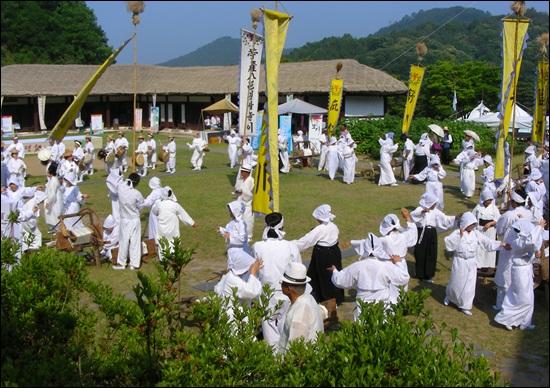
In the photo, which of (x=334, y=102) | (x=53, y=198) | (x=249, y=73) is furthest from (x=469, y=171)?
(x=53, y=198)

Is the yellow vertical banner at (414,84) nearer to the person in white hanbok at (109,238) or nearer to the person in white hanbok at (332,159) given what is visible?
the person in white hanbok at (332,159)

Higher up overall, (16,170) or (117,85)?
(117,85)

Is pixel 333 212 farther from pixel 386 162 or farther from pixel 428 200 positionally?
pixel 428 200

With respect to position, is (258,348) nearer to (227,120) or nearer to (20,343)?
(20,343)

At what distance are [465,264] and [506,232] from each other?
0.89 metres

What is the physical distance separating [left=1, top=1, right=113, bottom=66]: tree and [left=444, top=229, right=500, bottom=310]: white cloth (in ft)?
133

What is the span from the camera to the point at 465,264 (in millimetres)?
7836

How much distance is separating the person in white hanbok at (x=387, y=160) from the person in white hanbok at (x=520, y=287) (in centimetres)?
989

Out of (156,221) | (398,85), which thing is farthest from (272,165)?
(398,85)

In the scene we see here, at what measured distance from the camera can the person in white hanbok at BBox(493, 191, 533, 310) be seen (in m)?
7.85

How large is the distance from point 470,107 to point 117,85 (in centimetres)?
2097

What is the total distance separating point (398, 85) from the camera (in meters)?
30.8

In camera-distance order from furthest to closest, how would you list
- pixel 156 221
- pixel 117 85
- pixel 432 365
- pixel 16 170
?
pixel 117 85
pixel 16 170
pixel 156 221
pixel 432 365

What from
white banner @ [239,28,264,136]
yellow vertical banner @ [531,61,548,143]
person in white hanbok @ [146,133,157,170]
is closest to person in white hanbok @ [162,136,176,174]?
person in white hanbok @ [146,133,157,170]
